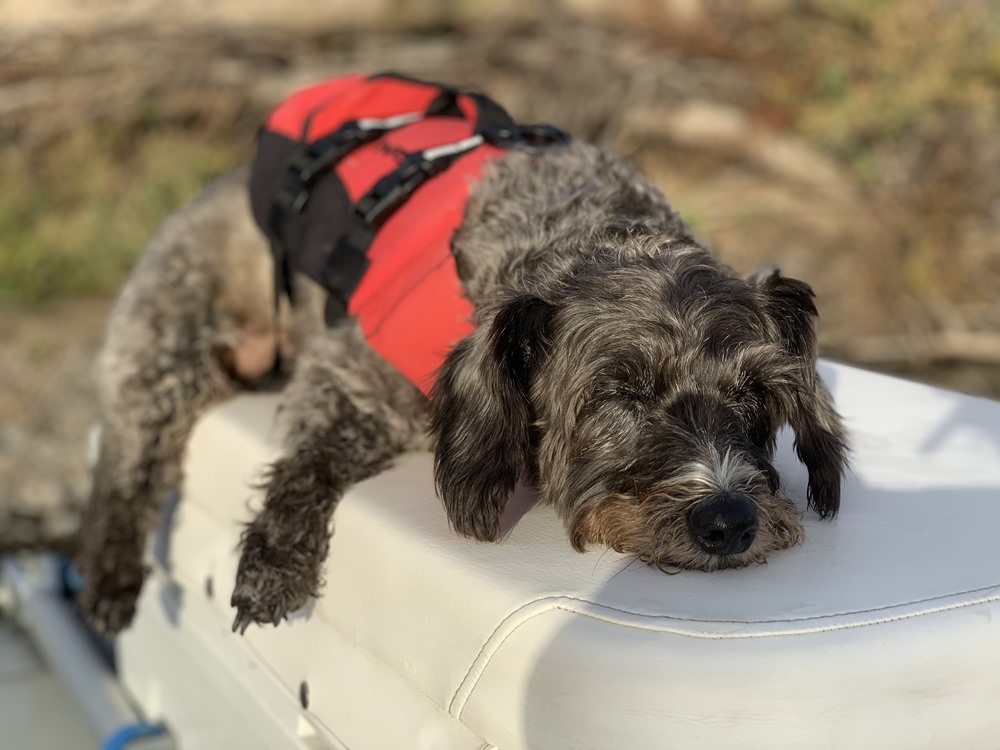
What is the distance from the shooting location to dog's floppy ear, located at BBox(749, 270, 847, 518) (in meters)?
2.71

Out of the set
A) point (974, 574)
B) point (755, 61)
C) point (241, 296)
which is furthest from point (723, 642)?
point (755, 61)

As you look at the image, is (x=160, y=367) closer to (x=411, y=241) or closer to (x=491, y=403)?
(x=411, y=241)

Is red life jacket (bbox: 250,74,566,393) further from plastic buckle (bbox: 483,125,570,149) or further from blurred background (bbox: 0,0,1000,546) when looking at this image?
blurred background (bbox: 0,0,1000,546)

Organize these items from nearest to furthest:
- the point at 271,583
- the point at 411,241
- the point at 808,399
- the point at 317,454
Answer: the point at 808,399
the point at 271,583
the point at 317,454
the point at 411,241

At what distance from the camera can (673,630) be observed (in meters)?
2.09

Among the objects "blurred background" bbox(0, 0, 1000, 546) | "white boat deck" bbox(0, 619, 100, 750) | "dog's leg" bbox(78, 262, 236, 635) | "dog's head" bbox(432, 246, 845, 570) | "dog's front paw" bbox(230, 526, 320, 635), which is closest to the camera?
"dog's head" bbox(432, 246, 845, 570)

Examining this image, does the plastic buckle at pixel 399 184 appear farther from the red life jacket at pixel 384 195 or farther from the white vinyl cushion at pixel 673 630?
the white vinyl cushion at pixel 673 630

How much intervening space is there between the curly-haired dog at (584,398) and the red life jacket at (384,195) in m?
0.12

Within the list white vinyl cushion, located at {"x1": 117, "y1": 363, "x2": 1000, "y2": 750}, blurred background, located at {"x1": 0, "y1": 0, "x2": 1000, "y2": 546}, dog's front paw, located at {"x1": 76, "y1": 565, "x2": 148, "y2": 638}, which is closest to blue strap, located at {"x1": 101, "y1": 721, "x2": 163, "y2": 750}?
dog's front paw, located at {"x1": 76, "y1": 565, "x2": 148, "y2": 638}

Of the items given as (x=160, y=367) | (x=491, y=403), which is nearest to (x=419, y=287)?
(x=491, y=403)

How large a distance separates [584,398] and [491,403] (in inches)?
9.3

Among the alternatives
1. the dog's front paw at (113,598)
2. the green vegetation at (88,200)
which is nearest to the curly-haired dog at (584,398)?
the dog's front paw at (113,598)

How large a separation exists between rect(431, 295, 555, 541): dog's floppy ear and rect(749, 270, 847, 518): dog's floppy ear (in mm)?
595

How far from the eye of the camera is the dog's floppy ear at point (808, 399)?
2.71m
